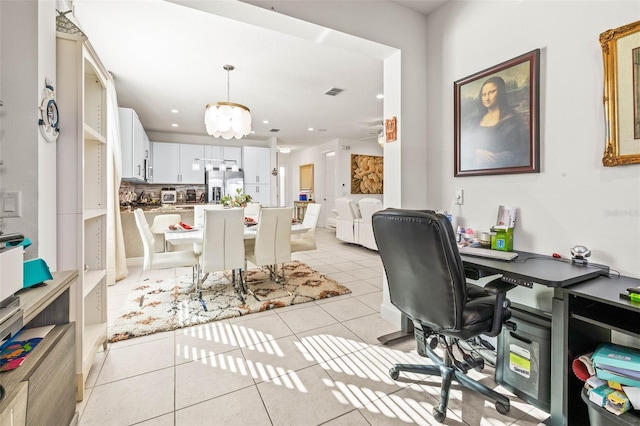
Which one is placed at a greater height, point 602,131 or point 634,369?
point 602,131

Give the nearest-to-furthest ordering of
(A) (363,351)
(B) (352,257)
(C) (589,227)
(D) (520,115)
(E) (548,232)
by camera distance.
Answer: (C) (589,227) → (E) (548,232) → (D) (520,115) → (A) (363,351) → (B) (352,257)

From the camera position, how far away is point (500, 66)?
1.99 metres

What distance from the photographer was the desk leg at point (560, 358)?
1311 mm

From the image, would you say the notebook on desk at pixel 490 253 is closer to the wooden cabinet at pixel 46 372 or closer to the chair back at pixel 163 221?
the wooden cabinet at pixel 46 372

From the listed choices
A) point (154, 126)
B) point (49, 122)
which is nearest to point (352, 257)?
point (49, 122)

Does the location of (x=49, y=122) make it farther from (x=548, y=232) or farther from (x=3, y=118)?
(x=548, y=232)

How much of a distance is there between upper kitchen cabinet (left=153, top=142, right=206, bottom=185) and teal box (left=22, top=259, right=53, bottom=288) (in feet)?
21.7

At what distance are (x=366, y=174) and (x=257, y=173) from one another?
3322mm

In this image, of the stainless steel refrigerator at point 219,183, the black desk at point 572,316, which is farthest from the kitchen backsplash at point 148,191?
the black desk at point 572,316

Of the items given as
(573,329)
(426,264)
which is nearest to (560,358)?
(573,329)

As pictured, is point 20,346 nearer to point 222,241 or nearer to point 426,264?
point 426,264

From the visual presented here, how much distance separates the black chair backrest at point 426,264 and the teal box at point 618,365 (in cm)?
57

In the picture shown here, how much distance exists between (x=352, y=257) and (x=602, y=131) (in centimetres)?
395

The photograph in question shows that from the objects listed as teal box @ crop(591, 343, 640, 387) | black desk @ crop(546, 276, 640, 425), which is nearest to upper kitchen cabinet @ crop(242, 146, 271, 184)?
black desk @ crop(546, 276, 640, 425)
